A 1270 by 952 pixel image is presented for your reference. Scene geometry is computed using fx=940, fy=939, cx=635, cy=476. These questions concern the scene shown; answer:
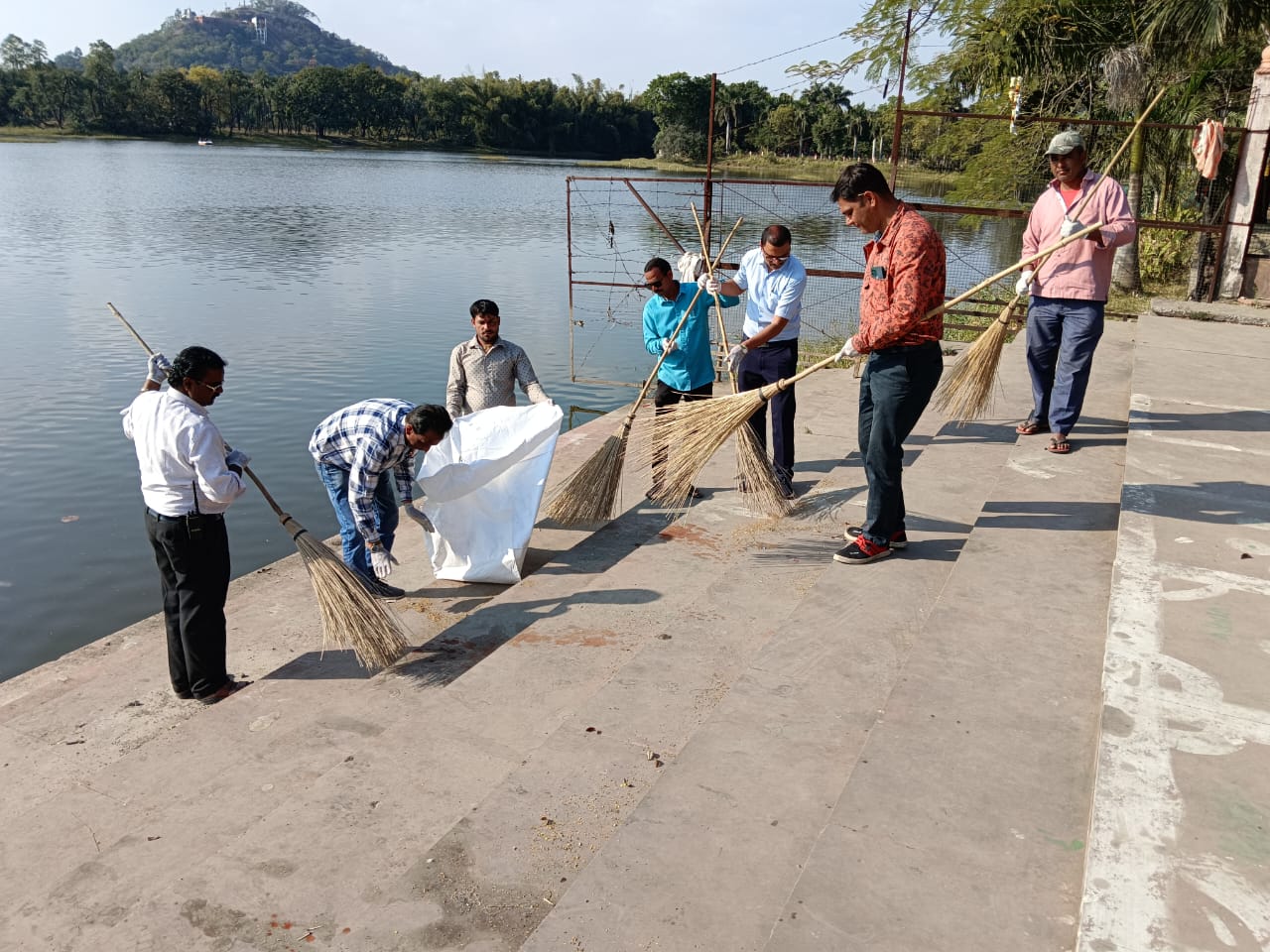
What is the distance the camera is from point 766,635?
354 cm

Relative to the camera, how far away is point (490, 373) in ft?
18.7

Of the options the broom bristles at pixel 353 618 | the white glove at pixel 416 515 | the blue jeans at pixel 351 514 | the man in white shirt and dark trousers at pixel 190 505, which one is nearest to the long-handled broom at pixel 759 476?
the white glove at pixel 416 515

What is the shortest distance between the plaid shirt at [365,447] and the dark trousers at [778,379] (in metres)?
1.93

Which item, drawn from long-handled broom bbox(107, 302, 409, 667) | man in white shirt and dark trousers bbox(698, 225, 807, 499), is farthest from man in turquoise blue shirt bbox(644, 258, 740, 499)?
long-handled broom bbox(107, 302, 409, 667)

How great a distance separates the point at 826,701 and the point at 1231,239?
8.39m

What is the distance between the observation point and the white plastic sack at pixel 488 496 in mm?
4863

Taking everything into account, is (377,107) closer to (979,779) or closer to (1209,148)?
(1209,148)

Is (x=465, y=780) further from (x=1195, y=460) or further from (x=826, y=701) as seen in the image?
(x=1195, y=460)

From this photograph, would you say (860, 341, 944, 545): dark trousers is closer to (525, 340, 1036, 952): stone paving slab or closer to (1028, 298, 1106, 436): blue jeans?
(525, 340, 1036, 952): stone paving slab

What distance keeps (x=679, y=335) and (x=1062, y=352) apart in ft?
6.85

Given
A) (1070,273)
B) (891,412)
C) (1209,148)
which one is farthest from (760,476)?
(1209,148)

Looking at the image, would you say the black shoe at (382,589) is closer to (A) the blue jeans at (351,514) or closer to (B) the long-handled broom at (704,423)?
(A) the blue jeans at (351,514)

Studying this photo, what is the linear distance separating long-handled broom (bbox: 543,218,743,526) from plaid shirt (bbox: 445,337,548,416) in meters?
0.60

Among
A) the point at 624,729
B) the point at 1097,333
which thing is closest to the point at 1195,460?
the point at 1097,333
